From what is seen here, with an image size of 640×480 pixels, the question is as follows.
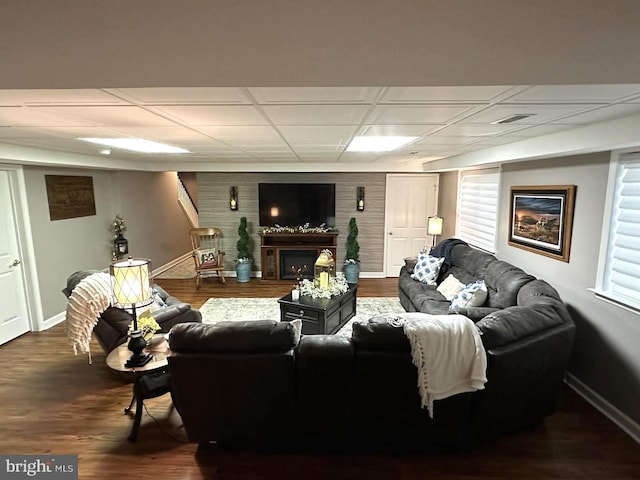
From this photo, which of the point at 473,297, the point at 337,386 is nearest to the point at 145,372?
the point at 337,386

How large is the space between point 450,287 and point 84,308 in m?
A: 3.92

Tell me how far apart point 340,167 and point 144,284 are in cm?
419

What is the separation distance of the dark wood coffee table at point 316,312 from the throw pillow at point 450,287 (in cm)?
121

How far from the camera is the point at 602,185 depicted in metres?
2.70

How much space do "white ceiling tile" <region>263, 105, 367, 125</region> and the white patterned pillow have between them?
2.91 metres

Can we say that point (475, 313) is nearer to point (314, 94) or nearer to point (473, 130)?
point (473, 130)

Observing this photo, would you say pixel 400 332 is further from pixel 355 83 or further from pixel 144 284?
pixel 144 284

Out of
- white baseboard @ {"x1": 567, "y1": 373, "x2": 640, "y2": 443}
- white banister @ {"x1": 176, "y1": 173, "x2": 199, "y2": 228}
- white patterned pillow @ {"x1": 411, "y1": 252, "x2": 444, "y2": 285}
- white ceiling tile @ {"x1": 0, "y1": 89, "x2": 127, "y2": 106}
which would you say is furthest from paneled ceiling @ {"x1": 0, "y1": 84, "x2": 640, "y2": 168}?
white banister @ {"x1": 176, "y1": 173, "x2": 199, "y2": 228}

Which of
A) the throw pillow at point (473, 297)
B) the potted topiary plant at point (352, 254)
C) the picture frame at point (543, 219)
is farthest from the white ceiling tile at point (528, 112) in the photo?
the potted topiary plant at point (352, 254)

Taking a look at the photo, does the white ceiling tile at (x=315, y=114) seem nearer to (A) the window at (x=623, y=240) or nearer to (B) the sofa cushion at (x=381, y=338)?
(B) the sofa cushion at (x=381, y=338)

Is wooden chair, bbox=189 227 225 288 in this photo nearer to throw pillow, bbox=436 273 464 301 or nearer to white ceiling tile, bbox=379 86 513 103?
throw pillow, bbox=436 273 464 301

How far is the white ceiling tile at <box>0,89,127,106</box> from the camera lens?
157 cm

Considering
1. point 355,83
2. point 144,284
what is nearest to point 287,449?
point 144,284

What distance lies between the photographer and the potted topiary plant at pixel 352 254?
20.4 feet
